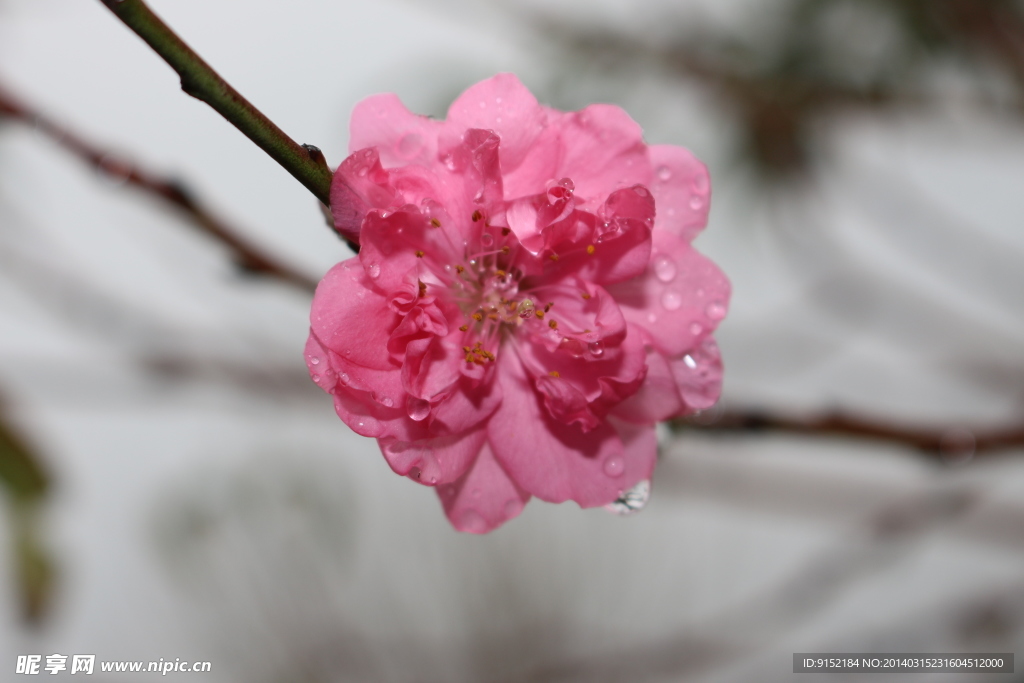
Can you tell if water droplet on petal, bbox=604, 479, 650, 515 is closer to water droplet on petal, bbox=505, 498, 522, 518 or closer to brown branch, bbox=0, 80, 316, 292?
water droplet on petal, bbox=505, 498, 522, 518

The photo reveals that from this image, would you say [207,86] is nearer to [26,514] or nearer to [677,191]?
[677,191]

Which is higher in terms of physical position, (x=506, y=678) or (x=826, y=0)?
(x=826, y=0)

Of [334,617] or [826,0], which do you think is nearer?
[334,617]

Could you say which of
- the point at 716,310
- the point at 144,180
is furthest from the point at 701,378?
the point at 144,180

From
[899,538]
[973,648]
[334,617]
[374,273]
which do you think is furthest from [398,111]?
[973,648]

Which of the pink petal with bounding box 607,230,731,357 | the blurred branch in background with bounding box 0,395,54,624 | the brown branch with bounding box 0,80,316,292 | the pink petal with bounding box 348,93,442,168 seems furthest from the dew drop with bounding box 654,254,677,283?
the blurred branch in background with bounding box 0,395,54,624

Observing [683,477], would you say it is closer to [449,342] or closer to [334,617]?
[334,617]
